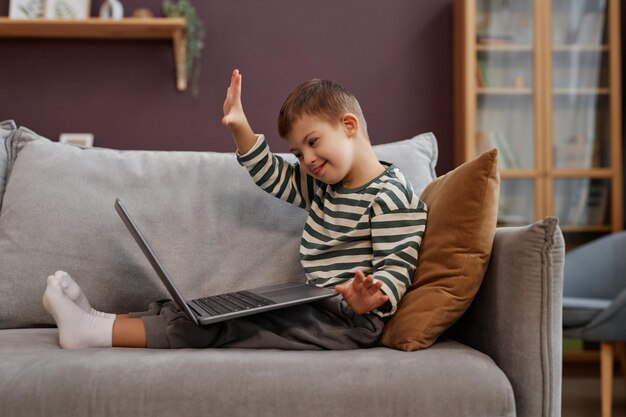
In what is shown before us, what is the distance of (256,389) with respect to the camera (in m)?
1.07

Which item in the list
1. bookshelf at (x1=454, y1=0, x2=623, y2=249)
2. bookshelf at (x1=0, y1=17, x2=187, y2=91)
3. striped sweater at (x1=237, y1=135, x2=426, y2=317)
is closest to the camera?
striped sweater at (x1=237, y1=135, x2=426, y2=317)

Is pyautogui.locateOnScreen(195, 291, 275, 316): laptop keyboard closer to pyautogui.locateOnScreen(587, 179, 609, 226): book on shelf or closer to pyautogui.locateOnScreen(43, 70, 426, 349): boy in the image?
pyautogui.locateOnScreen(43, 70, 426, 349): boy

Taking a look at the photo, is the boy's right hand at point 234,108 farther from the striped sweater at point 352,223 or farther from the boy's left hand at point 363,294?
the boy's left hand at point 363,294

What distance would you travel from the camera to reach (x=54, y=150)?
168 centimetres

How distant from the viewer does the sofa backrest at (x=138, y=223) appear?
154 centimetres

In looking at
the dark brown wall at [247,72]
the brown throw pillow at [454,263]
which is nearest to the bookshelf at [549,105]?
the dark brown wall at [247,72]

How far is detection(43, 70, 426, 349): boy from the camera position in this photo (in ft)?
4.18

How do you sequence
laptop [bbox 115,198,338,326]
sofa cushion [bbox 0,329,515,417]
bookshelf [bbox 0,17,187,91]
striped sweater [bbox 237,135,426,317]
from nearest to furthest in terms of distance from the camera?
sofa cushion [bbox 0,329,515,417], laptop [bbox 115,198,338,326], striped sweater [bbox 237,135,426,317], bookshelf [bbox 0,17,187,91]

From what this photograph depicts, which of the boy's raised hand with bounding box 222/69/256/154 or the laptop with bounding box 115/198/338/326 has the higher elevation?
the boy's raised hand with bounding box 222/69/256/154

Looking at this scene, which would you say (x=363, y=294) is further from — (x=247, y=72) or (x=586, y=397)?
(x=247, y=72)

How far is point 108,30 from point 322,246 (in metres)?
2.19

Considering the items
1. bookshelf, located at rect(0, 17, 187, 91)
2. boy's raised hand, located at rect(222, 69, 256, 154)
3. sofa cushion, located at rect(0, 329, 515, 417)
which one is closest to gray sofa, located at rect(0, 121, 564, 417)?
sofa cushion, located at rect(0, 329, 515, 417)

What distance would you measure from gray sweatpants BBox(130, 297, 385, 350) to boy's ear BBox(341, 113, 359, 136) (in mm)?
429

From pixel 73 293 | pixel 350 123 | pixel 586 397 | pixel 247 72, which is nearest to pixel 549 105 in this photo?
pixel 586 397
